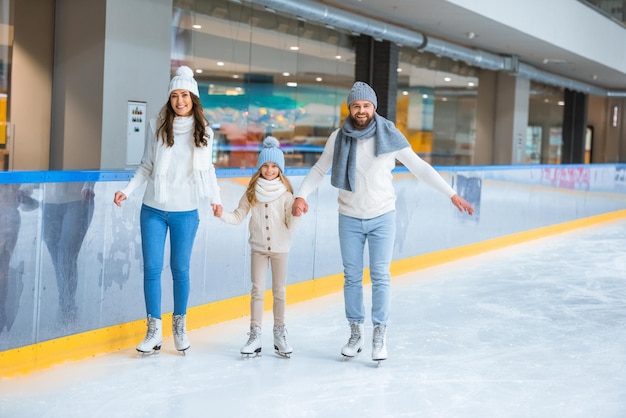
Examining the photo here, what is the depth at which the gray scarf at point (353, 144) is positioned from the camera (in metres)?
5.01

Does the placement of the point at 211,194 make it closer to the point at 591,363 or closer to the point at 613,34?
the point at 591,363

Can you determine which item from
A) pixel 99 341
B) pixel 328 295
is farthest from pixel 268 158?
pixel 328 295

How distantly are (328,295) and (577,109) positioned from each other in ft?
66.6

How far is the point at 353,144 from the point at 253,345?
1.31 metres

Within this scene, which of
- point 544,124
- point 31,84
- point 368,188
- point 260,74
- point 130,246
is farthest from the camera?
point 544,124

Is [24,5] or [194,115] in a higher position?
[24,5]

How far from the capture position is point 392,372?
502 cm

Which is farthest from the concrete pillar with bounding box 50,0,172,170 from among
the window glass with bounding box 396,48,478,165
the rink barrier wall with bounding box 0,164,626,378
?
the window glass with bounding box 396,48,478,165

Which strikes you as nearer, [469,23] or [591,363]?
[591,363]

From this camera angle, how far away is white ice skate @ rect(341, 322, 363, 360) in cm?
525

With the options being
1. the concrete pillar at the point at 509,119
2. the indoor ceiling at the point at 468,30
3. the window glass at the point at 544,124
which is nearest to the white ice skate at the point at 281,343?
the indoor ceiling at the point at 468,30

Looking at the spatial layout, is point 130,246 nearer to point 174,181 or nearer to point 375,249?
point 174,181

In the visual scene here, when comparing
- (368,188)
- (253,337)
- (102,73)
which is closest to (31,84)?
(102,73)

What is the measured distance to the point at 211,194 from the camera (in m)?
5.01
